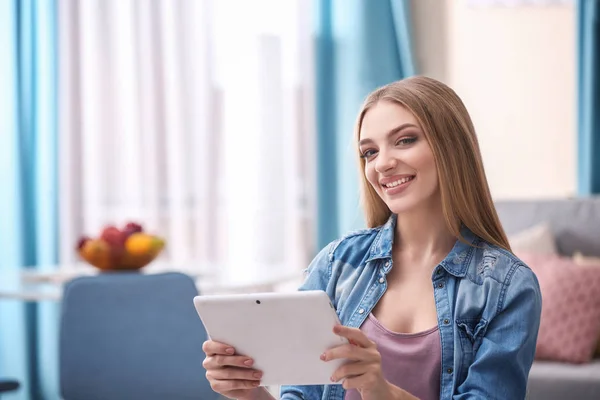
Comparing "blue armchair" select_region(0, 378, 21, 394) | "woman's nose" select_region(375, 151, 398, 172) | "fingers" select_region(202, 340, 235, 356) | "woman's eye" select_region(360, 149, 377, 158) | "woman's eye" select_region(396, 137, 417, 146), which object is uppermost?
"woman's eye" select_region(396, 137, 417, 146)

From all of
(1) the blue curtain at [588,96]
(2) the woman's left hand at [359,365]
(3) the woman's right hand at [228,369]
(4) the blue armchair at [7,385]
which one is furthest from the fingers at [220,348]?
(1) the blue curtain at [588,96]

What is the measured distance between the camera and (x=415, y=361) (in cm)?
136

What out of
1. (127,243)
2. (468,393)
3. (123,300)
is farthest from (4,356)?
(468,393)

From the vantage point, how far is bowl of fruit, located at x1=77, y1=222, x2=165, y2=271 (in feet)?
7.70

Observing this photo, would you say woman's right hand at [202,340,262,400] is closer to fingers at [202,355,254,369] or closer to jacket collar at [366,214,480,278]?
fingers at [202,355,254,369]

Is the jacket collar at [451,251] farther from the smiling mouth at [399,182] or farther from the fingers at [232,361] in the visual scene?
the fingers at [232,361]

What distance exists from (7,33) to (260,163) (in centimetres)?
122

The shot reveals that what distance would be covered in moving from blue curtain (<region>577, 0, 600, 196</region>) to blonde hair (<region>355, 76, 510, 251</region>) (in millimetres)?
2152

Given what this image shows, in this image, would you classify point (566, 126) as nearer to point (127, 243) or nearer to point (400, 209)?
point (127, 243)

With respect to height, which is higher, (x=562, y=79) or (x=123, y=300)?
(x=562, y=79)

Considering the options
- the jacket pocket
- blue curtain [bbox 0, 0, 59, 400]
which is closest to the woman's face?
the jacket pocket

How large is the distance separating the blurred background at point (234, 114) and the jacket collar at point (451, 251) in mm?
1597

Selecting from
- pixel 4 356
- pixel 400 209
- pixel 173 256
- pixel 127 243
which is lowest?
pixel 4 356

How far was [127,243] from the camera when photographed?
2377mm
